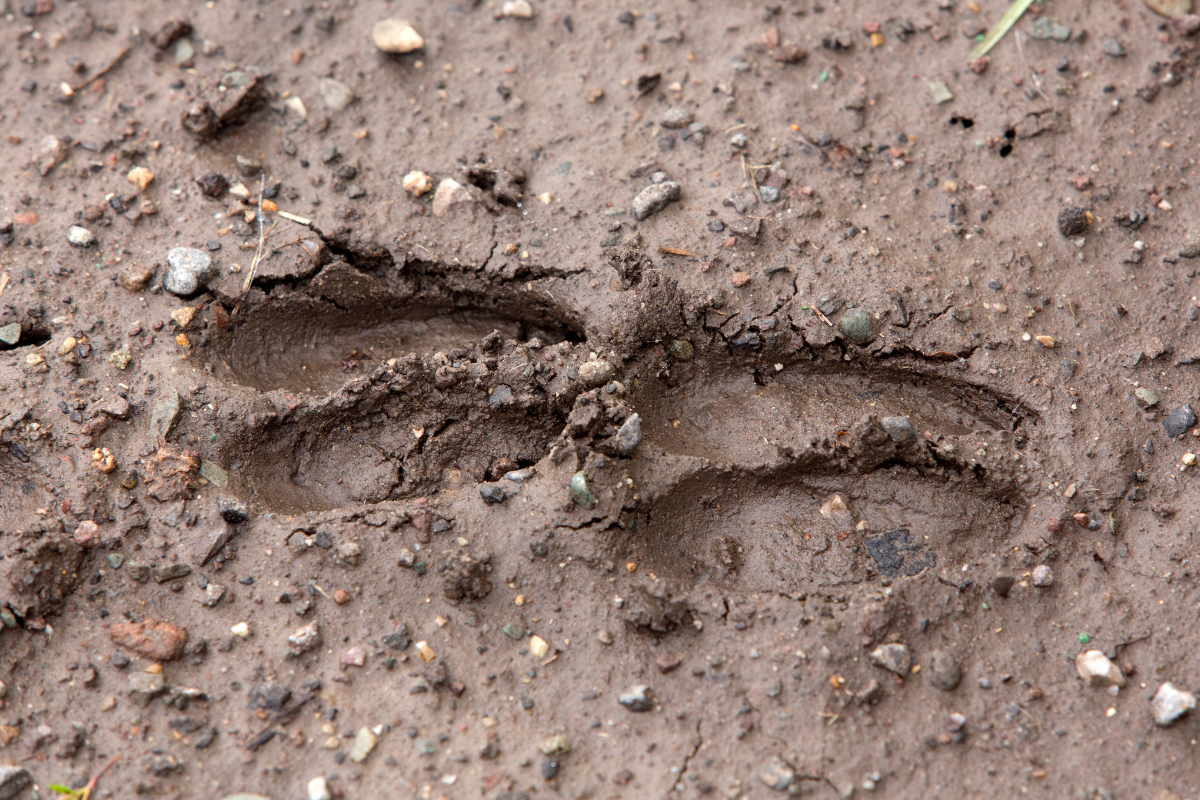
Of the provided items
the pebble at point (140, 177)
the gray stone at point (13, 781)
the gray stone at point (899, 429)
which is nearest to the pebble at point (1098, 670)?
the gray stone at point (899, 429)

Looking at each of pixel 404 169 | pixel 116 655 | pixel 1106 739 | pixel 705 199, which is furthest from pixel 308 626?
pixel 1106 739

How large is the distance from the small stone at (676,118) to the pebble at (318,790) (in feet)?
6.94

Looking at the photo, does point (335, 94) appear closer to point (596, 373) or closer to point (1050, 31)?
point (596, 373)

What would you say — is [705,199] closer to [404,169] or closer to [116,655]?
[404,169]

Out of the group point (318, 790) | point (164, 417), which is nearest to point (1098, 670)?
point (318, 790)

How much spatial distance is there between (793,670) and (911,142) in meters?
1.69

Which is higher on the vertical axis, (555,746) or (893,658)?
(893,658)

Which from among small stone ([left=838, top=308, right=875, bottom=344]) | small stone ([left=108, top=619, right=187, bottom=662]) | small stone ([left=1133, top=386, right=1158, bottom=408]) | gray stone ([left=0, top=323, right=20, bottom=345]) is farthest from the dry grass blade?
gray stone ([left=0, top=323, right=20, bottom=345])

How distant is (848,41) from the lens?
294 cm

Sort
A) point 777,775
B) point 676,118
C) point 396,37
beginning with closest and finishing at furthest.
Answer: point 777,775 → point 676,118 → point 396,37

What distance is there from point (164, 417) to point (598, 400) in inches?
46.1

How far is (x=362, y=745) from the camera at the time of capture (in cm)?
214

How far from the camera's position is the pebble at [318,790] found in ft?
6.84

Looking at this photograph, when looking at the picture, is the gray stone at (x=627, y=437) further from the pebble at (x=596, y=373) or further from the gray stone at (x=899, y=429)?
the gray stone at (x=899, y=429)
